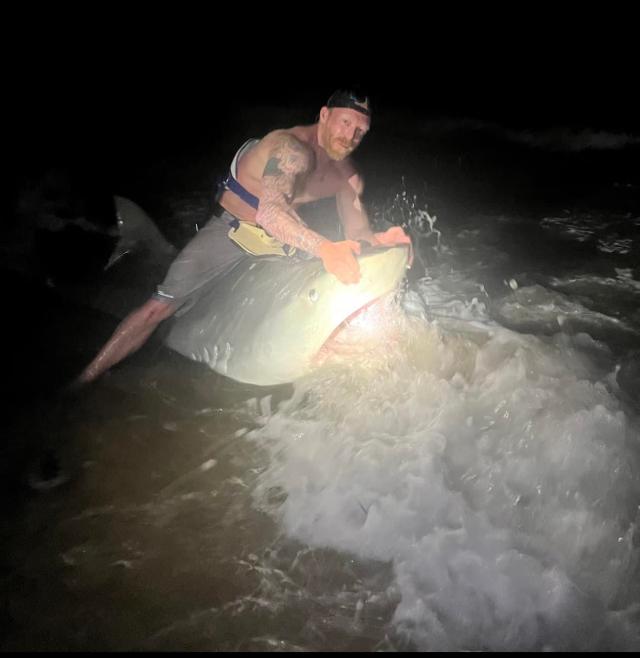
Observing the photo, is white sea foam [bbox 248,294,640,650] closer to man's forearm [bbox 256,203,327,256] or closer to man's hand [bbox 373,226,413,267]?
man's hand [bbox 373,226,413,267]

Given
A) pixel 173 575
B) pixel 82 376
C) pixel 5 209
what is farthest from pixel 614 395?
pixel 5 209

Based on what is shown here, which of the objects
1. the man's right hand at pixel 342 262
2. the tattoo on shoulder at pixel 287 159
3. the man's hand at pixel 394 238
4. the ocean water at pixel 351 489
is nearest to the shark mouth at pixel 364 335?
the ocean water at pixel 351 489

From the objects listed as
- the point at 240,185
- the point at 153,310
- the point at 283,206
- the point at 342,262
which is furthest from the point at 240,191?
the point at 342,262

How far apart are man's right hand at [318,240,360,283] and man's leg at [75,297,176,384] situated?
1681 mm

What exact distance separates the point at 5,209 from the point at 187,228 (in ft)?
8.42

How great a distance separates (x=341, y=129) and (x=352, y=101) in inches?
6.8

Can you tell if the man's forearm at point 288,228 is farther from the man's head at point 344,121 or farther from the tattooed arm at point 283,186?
the man's head at point 344,121

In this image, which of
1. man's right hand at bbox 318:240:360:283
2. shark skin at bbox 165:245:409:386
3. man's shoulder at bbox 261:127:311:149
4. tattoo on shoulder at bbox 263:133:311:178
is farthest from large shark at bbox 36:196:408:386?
man's shoulder at bbox 261:127:311:149

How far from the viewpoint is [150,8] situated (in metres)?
23.9

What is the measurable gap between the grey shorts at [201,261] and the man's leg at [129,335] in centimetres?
9

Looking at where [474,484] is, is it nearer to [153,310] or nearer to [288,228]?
[288,228]

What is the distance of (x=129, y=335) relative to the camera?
155 inches

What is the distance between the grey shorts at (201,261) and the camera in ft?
12.8

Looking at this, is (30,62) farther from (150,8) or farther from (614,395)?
(614,395)
